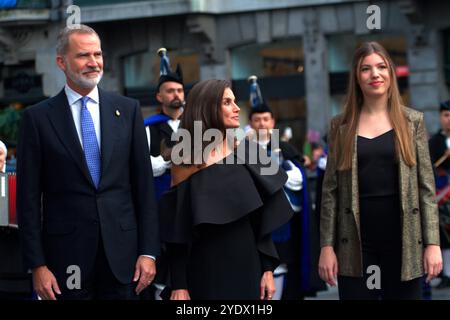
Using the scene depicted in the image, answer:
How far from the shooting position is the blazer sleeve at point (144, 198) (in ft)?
18.2

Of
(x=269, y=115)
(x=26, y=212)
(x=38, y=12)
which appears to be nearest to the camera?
(x=26, y=212)

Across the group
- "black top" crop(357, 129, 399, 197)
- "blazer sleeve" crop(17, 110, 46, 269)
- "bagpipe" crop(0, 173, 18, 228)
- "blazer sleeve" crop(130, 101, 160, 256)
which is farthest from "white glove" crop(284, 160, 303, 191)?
"blazer sleeve" crop(17, 110, 46, 269)

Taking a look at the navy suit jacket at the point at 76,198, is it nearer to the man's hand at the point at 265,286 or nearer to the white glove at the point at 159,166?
the man's hand at the point at 265,286

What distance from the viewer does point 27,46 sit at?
27.4 metres

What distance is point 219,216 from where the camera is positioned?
5574 mm

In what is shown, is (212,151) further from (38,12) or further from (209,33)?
(38,12)

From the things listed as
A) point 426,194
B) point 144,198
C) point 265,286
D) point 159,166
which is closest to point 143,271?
point 144,198

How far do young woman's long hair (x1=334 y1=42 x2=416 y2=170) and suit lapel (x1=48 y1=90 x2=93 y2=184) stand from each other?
1286 millimetres

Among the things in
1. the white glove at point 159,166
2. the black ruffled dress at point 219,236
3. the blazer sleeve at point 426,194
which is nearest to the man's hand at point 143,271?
the black ruffled dress at point 219,236

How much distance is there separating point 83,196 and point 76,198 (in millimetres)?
35

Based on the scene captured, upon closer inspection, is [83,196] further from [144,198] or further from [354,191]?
[354,191]

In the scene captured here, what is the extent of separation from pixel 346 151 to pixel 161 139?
3.13m

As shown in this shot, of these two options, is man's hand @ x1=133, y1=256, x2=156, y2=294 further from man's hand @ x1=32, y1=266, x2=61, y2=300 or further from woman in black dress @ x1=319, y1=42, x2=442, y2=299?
woman in black dress @ x1=319, y1=42, x2=442, y2=299
